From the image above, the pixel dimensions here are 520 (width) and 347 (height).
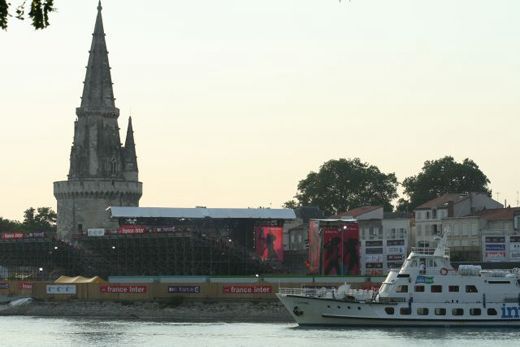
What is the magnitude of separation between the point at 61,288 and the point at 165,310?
1603cm

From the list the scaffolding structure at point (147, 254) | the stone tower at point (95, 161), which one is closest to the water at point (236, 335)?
the scaffolding structure at point (147, 254)

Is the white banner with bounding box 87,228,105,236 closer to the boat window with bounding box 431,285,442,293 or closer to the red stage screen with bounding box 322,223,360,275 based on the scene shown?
the red stage screen with bounding box 322,223,360,275

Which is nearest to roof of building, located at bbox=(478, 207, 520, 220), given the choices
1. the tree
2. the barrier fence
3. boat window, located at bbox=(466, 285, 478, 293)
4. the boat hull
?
the barrier fence

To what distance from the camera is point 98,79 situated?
167m

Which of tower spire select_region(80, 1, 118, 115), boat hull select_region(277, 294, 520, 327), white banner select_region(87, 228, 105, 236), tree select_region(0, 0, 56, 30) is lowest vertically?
boat hull select_region(277, 294, 520, 327)

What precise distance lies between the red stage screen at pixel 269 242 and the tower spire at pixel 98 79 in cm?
2867

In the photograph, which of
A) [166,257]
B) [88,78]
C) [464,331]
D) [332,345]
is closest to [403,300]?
[464,331]

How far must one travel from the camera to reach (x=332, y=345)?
229 ft

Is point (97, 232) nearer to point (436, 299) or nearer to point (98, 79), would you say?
point (98, 79)

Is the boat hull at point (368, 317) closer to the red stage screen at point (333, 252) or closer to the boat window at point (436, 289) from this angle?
the boat window at point (436, 289)

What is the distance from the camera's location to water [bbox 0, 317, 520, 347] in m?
72.6

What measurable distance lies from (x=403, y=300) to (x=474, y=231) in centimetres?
6708

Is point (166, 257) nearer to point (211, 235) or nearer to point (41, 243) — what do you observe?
point (211, 235)

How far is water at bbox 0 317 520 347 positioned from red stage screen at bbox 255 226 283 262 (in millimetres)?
56548
